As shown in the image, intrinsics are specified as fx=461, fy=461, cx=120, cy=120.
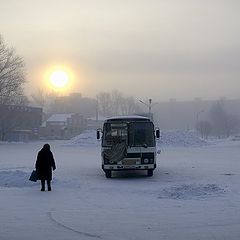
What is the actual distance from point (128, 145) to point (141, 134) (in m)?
0.83

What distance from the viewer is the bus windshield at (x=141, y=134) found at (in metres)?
20.6

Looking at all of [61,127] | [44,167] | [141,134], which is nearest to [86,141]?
[141,134]

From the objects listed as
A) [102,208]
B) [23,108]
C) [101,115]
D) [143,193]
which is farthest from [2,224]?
[101,115]

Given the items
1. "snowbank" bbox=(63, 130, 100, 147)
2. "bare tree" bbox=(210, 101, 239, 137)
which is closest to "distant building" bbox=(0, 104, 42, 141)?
"snowbank" bbox=(63, 130, 100, 147)

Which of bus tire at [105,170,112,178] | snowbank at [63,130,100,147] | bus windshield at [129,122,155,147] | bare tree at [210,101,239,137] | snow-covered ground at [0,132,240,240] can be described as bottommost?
snow-covered ground at [0,132,240,240]

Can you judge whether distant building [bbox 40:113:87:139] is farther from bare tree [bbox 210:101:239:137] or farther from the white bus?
the white bus

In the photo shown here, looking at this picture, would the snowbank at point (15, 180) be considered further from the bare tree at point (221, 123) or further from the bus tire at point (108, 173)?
the bare tree at point (221, 123)

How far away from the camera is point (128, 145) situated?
2044cm

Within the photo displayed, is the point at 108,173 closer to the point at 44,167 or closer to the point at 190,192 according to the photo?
the point at 44,167

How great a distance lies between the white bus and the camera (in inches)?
800

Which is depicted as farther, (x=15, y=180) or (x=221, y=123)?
(x=221, y=123)

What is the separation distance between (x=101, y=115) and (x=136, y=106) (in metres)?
13.8

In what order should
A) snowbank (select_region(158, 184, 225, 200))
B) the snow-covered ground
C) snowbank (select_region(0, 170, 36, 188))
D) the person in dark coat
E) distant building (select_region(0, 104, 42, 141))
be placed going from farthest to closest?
distant building (select_region(0, 104, 42, 141))
snowbank (select_region(0, 170, 36, 188))
the person in dark coat
snowbank (select_region(158, 184, 225, 200))
the snow-covered ground

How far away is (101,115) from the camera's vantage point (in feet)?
553
